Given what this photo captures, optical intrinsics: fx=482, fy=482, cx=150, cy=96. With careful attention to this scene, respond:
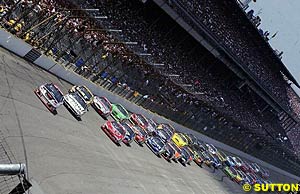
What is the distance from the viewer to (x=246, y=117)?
70.6 meters

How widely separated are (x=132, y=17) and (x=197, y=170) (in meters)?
16.4

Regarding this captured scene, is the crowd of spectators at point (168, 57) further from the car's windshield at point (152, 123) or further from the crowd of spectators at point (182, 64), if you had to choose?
the car's windshield at point (152, 123)

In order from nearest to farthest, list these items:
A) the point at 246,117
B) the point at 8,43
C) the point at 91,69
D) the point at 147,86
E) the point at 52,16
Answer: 1. the point at 8,43
2. the point at 52,16
3. the point at 91,69
4. the point at 147,86
5. the point at 246,117

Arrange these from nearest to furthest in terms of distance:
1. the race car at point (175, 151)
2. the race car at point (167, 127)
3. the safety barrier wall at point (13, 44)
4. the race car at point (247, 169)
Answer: the safety barrier wall at point (13, 44), the race car at point (175, 151), the race car at point (167, 127), the race car at point (247, 169)

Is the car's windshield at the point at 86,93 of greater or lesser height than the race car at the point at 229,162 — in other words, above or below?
below

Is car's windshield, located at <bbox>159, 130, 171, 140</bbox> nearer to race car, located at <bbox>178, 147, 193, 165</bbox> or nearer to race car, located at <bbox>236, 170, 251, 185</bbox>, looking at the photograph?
race car, located at <bbox>178, 147, 193, 165</bbox>

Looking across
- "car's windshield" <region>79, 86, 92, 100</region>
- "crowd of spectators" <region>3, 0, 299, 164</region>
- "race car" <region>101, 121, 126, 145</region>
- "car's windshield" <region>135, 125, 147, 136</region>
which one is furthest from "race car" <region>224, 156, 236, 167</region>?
"car's windshield" <region>79, 86, 92, 100</region>

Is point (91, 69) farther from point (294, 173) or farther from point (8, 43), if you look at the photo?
point (294, 173)

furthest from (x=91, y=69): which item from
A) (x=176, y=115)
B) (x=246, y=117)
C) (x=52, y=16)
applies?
(x=246, y=117)

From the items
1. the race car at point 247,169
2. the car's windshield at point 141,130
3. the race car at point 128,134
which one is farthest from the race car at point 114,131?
the race car at point 247,169

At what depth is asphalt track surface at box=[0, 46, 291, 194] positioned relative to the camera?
21.8m

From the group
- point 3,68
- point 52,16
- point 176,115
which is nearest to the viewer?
point 3,68

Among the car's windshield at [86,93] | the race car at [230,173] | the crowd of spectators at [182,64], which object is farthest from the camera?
the race car at [230,173]

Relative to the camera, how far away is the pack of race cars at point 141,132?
31070 mm
